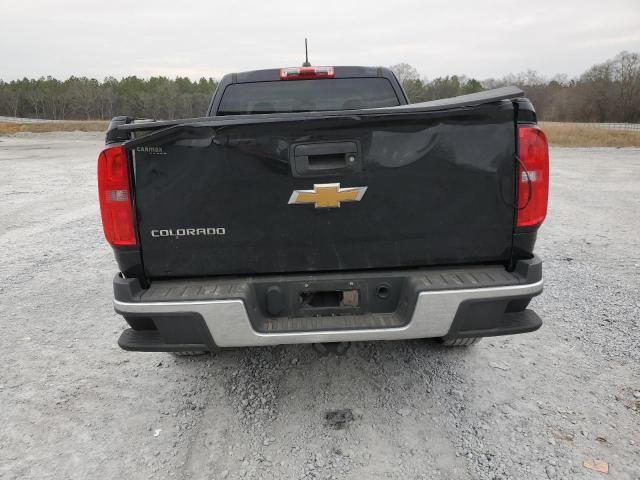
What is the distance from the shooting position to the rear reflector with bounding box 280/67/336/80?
398 cm

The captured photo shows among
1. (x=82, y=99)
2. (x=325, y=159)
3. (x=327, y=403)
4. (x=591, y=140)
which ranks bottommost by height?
(x=327, y=403)

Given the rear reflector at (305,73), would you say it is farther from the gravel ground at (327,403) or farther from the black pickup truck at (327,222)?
the gravel ground at (327,403)

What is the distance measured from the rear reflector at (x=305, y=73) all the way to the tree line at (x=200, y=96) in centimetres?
5404

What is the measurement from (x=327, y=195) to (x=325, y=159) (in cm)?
18

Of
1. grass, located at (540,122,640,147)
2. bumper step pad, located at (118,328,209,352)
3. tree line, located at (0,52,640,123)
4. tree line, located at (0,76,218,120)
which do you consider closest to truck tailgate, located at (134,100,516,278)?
bumper step pad, located at (118,328,209,352)

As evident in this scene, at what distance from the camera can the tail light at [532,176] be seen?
2.30 meters

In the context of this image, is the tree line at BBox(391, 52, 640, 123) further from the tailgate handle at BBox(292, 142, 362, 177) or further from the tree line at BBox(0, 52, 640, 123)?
the tailgate handle at BBox(292, 142, 362, 177)

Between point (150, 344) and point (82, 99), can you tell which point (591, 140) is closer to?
point (150, 344)

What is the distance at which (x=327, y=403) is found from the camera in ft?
9.52

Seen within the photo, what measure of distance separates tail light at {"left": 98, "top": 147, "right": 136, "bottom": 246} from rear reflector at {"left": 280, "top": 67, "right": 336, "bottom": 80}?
6.99ft

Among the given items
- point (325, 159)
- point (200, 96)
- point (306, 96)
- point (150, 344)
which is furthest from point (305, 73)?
point (200, 96)

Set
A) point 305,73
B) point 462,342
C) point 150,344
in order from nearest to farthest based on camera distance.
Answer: point 150,344
point 462,342
point 305,73

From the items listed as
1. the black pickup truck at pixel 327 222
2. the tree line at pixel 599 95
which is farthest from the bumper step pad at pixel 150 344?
the tree line at pixel 599 95

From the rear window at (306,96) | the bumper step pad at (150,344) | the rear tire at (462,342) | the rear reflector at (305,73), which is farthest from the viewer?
the rear window at (306,96)
